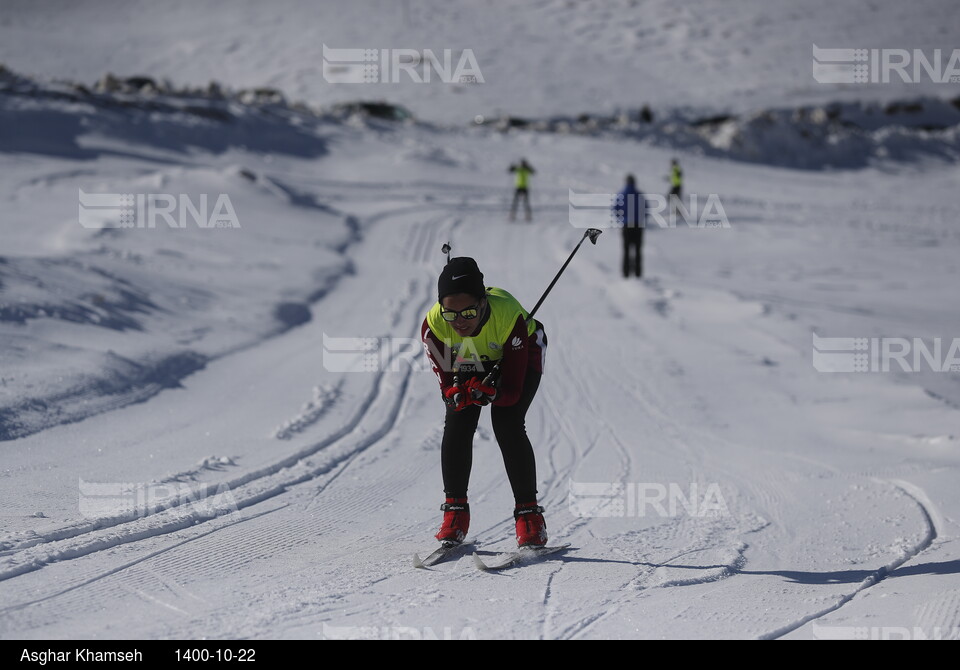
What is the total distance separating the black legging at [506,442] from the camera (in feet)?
14.7

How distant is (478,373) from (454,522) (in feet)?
2.53

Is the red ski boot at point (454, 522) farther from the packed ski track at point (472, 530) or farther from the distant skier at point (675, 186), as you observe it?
the distant skier at point (675, 186)

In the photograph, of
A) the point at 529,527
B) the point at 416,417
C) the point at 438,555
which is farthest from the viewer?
the point at 416,417

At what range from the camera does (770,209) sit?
24.4m

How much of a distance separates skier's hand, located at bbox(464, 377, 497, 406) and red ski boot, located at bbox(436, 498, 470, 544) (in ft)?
2.18

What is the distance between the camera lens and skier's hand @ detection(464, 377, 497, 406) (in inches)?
167

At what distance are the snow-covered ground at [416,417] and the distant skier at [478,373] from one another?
0.30m

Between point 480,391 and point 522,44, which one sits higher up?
point 522,44

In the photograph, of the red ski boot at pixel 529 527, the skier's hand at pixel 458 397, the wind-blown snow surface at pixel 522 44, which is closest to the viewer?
the skier's hand at pixel 458 397

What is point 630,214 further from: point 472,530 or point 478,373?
point 478,373

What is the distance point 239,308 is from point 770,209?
17.1 meters

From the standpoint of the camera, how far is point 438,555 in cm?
446

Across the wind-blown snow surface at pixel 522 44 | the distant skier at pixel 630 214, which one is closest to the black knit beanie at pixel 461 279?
the distant skier at pixel 630 214

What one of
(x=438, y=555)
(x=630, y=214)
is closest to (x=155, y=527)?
(x=438, y=555)
